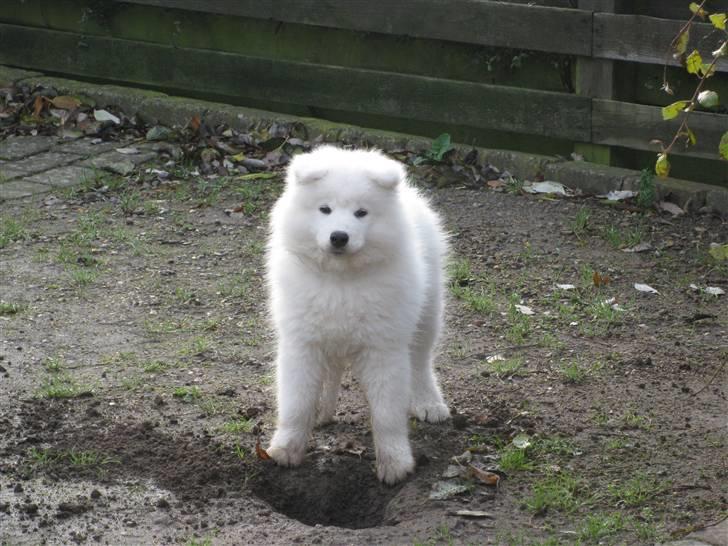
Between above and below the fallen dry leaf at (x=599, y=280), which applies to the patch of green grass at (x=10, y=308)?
above

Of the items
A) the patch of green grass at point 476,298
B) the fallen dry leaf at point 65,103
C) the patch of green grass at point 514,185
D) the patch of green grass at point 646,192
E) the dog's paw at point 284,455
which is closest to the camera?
the dog's paw at point 284,455

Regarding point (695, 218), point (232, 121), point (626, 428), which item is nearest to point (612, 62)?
point (695, 218)

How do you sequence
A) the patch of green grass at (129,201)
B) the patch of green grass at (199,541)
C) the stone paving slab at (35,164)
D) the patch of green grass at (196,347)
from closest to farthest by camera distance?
1. the patch of green grass at (199,541)
2. the patch of green grass at (196,347)
3. the patch of green grass at (129,201)
4. the stone paving slab at (35,164)

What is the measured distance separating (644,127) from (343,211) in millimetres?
3910

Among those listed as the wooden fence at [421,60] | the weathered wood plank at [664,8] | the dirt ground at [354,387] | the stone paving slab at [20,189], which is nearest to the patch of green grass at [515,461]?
the dirt ground at [354,387]

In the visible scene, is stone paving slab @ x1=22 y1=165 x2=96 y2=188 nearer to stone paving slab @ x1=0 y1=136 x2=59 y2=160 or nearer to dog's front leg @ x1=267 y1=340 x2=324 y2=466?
stone paving slab @ x1=0 y1=136 x2=59 y2=160

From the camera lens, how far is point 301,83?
8.96 meters

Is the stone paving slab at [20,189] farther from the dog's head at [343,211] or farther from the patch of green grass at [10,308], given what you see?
the dog's head at [343,211]

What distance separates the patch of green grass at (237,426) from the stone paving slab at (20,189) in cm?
355

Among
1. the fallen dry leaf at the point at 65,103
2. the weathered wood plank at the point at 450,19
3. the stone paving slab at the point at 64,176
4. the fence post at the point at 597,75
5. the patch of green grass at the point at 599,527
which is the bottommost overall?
the stone paving slab at the point at 64,176

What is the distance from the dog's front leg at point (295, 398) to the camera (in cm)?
451

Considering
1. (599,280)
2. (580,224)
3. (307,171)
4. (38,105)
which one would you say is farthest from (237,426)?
(38,105)

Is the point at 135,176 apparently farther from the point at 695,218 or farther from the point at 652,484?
the point at 652,484

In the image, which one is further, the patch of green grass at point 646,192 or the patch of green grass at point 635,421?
the patch of green grass at point 646,192
